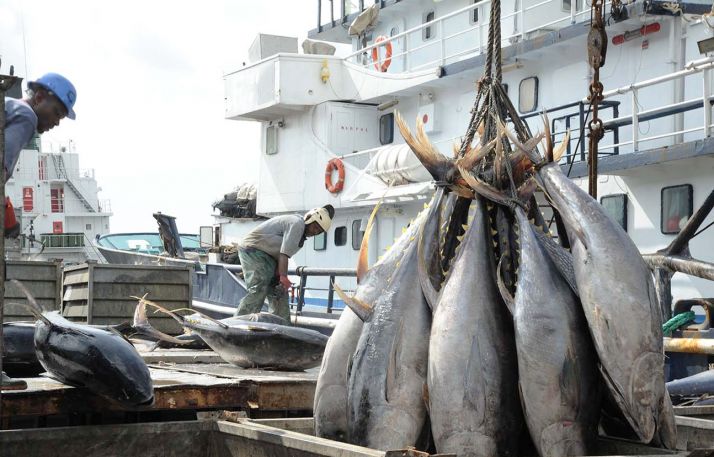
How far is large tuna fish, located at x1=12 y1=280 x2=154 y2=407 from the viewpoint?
4590mm

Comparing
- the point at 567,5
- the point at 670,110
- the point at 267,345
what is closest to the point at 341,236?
the point at 567,5

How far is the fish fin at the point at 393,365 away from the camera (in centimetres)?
418

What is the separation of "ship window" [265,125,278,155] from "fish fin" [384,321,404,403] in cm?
1735

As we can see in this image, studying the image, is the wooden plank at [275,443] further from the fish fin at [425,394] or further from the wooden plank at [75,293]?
the wooden plank at [75,293]

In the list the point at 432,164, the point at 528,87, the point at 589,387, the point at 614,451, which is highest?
the point at 528,87

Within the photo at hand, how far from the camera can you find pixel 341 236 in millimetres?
19016

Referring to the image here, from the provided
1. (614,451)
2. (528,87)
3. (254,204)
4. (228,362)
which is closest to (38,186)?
(254,204)

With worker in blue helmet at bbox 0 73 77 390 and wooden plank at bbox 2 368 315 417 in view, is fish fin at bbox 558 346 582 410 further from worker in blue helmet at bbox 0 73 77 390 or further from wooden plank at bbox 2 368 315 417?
worker in blue helmet at bbox 0 73 77 390

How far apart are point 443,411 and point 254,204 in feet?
67.2

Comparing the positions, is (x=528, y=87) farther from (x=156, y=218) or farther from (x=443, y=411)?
(x=443, y=411)

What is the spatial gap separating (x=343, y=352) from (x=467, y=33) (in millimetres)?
14711

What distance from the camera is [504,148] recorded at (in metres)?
4.67

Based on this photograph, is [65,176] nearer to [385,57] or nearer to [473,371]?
[385,57]

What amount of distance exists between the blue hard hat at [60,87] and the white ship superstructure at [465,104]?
4.83m
